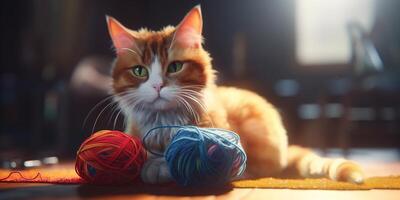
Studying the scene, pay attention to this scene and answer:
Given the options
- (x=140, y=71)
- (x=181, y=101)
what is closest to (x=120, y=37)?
(x=140, y=71)

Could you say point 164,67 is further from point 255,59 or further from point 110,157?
point 255,59

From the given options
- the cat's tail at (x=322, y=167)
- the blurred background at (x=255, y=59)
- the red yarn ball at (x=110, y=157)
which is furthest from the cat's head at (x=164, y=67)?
the blurred background at (x=255, y=59)

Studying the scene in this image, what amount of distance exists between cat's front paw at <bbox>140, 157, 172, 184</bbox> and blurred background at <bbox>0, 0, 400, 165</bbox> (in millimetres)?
667

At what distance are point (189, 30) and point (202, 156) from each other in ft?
1.26

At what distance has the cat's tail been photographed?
1.26 meters

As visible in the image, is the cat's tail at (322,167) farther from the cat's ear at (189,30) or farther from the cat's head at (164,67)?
the cat's ear at (189,30)

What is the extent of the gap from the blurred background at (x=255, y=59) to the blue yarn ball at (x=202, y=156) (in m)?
0.76

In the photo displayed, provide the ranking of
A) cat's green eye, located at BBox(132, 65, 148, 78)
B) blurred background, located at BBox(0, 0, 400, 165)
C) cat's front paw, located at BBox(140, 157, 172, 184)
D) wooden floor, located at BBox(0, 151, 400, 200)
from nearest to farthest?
wooden floor, located at BBox(0, 151, 400, 200)
cat's front paw, located at BBox(140, 157, 172, 184)
cat's green eye, located at BBox(132, 65, 148, 78)
blurred background, located at BBox(0, 0, 400, 165)

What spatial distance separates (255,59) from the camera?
7.50 feet

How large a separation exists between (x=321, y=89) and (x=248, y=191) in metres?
1.32

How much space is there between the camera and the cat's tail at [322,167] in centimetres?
126

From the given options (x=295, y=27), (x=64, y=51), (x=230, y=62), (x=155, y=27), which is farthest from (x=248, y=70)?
(x=64, y=51)

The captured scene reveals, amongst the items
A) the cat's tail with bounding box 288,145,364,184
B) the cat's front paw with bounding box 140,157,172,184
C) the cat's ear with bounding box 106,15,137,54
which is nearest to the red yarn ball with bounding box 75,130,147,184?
the cat's front paw with bounding box 140,157,172,184

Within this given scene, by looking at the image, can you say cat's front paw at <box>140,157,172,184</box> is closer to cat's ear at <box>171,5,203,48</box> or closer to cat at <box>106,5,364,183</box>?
cat at <box>106,5,364,183</box>
